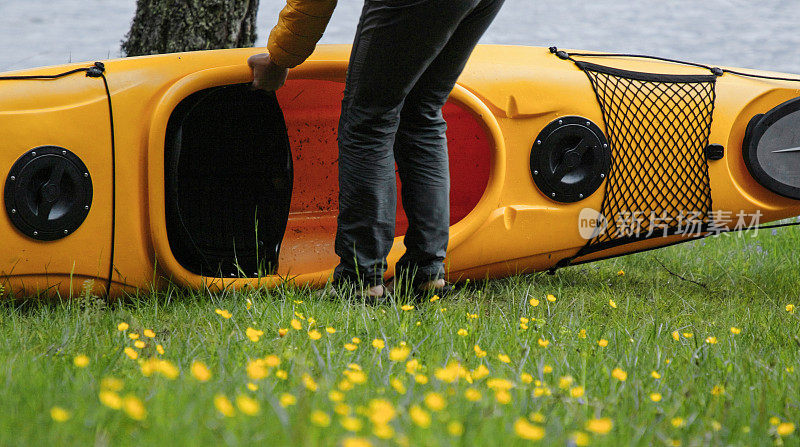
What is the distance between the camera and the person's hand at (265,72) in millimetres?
1667

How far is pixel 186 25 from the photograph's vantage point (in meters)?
2.85

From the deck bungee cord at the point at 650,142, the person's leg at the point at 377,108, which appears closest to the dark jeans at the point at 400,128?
the person's leg at the point at 377,108

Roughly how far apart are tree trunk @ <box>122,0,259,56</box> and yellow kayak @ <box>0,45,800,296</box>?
0.78 meters

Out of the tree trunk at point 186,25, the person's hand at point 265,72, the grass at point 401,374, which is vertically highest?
the tree trunk at point 186,25

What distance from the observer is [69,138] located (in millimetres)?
1576

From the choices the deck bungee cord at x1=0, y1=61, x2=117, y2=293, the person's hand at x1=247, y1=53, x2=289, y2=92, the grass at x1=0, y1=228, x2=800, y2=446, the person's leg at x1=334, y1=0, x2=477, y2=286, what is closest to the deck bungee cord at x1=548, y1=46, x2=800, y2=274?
the grass at x1=0, y1=228, x2=800, y2=446

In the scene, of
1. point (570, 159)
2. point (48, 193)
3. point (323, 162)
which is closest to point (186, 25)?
point (323, 162)

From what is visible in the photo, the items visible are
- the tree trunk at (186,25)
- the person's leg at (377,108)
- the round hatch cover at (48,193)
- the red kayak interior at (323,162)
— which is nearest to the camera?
the person's leg at (377,108)

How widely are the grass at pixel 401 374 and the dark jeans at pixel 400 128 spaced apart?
0.49ft

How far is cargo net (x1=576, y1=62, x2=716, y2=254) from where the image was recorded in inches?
80.9

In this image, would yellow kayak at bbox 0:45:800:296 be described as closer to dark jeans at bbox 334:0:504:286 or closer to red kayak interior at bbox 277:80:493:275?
red kayak interior at bbox 277:80:493:275

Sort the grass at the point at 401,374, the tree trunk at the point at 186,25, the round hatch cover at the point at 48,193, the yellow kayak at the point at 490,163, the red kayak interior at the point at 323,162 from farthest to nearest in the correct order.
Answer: the tree trunk at the point at 186,25 < the red kayak interior at the point at 323,162 < the yellow kayak at the point at 490,163 < the round hatch cover at the point at 48,193 < the grass at the point at 401,374

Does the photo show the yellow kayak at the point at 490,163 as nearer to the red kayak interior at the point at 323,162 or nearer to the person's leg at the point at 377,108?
the red kayak interior at the point at 323,162

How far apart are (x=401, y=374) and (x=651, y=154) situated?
1.38 metres
